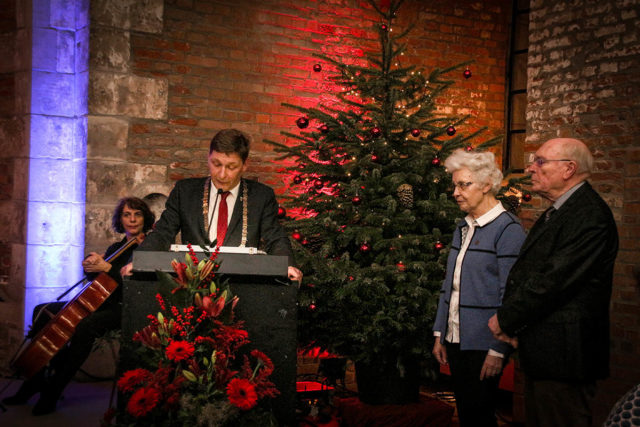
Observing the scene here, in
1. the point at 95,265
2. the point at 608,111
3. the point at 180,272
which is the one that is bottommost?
the point at 95,265

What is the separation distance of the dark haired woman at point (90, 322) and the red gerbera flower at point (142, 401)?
8.06ft

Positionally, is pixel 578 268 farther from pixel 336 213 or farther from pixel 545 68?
pixel 545 68

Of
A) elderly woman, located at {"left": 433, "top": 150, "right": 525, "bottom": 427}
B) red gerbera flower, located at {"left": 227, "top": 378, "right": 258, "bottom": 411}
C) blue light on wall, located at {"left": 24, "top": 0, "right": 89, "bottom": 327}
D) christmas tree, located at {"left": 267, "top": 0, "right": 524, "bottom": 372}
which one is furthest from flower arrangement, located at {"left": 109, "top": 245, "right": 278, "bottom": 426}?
blue light on wall, located at {"left": 24, "top": 0, "right": 89, "bottom": 327}

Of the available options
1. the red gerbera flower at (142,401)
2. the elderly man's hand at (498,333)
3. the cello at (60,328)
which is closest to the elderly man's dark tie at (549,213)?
the elderly man's hand at (498,333)

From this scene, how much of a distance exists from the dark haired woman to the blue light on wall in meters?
0.56

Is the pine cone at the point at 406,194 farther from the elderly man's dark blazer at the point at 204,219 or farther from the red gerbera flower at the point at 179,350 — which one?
the red gerbera flower at the point at 179,350

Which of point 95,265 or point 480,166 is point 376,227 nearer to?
point 480,166

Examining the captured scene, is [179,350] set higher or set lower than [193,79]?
lower

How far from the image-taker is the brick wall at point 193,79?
16.9ft

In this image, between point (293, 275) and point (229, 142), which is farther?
point (229, 142)

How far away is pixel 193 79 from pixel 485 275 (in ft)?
11.2

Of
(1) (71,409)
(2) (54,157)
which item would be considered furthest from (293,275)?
(2) (54,157)

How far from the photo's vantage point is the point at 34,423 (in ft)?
13.8

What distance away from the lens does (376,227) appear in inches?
160
